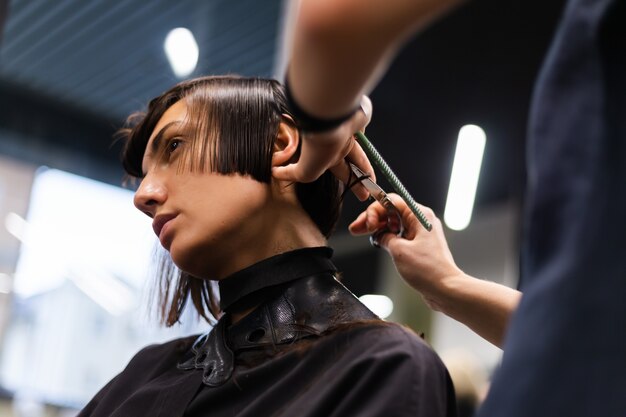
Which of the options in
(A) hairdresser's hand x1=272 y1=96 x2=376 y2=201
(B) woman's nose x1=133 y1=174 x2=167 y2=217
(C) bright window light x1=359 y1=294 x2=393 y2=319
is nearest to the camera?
(A) hairdresser's hand x1=272 y1=96 x2=376 y2=201

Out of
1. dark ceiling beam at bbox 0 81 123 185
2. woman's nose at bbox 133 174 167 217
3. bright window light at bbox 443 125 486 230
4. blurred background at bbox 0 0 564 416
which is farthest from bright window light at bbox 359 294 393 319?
woman's nose at bbox 133 174 167 217

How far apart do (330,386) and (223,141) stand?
0.43 meters

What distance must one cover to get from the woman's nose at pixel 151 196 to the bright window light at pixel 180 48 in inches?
102

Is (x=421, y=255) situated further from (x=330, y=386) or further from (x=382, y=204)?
(x=330, y=386)

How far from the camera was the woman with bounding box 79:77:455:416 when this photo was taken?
1.03m

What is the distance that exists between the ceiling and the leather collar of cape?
239 cm

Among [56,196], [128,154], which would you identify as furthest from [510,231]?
[128,154]

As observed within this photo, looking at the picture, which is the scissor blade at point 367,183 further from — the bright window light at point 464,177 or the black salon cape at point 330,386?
the bright window light at point 464,177

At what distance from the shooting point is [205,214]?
1198 mm

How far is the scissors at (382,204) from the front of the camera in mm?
1213

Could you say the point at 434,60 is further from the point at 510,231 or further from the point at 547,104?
the point at 547,104

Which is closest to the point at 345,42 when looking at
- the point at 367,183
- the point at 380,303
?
the point at 367,183

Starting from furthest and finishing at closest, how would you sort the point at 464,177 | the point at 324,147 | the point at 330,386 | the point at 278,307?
the point at 464,177
the point at 278,307
the point at 330,386
the point at 324,147

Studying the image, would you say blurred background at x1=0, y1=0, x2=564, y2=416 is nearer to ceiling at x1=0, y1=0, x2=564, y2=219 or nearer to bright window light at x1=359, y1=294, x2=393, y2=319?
ceiling at x1=0, y1=0, x2=564, y2=219
